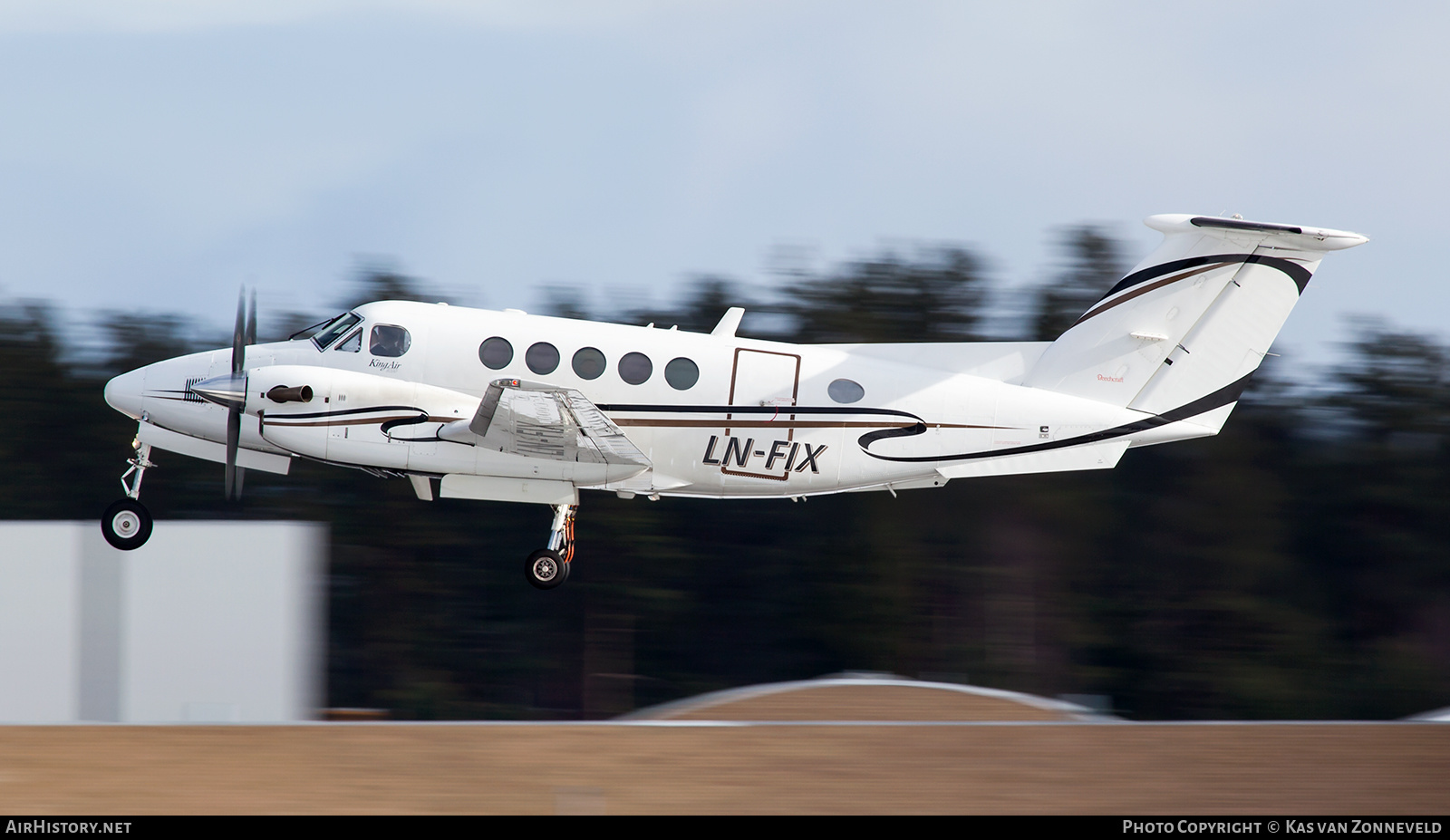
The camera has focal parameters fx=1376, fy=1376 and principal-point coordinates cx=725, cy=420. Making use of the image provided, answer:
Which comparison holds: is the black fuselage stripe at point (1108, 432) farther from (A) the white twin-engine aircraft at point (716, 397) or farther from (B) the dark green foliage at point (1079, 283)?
(B) the dark green foliage at point (1079, 283)

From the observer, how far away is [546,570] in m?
15.6

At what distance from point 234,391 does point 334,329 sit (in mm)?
1381

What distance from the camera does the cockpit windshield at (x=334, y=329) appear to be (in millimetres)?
15531

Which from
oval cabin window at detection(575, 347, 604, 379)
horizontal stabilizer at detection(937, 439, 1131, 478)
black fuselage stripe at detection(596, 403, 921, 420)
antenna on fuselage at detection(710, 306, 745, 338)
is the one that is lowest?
horizontal stabilizer at detection(937, 439, 1131, 478)

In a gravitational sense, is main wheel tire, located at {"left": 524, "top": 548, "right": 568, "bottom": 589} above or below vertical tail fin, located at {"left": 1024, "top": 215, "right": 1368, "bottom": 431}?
below

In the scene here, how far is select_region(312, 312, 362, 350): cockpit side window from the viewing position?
15531mm

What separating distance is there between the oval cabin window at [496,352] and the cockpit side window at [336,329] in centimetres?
148

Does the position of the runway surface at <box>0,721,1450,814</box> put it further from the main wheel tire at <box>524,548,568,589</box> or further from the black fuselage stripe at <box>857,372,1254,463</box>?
the black fuselage stripe at <box>857,372,1254,463</box>

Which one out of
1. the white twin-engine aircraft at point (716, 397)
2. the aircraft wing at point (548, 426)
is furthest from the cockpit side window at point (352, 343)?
the aircraft wing at point (548, 426)

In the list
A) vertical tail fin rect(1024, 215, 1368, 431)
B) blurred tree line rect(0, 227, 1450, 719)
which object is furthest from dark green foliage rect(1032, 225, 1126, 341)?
vertical tail fin rect(1024, 215, 1368, 431)

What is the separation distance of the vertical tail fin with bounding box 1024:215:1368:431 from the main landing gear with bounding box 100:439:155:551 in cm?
1034

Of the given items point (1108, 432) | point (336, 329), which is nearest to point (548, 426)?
point (336, 329)

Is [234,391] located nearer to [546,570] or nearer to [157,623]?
[546,570]

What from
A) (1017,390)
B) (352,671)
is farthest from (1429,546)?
(352,671)
